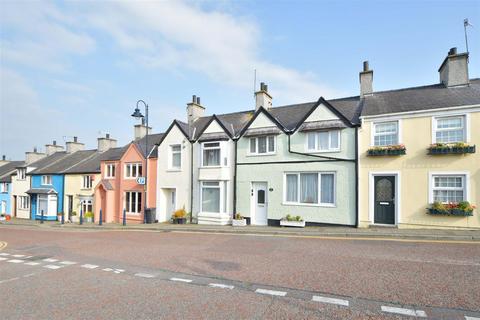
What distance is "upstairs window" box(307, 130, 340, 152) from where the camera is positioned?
15633 mm

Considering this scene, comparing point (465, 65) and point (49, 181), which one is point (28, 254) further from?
point (49, 181)

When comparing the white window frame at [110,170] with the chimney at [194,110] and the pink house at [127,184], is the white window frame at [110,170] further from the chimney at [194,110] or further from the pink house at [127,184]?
the chimney at [194,110]

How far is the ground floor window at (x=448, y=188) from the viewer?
1284cm

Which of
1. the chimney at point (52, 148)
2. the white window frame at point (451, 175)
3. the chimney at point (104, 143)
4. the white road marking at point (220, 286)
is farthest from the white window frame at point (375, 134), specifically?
the chimney at point (52, 148)

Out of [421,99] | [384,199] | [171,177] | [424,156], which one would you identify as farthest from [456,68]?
[171,177]

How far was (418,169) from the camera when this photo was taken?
44.3 ft

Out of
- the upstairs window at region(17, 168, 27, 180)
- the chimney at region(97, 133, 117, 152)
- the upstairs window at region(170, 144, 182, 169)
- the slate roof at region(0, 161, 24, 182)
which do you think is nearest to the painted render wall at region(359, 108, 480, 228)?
the upstairs window at region(170, 144, 182, 169)

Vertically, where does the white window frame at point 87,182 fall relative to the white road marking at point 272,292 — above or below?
above

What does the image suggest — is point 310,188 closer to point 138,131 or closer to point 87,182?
point 138,131

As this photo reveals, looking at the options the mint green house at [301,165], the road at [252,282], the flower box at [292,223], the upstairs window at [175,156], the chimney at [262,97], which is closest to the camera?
the road at [252,282]

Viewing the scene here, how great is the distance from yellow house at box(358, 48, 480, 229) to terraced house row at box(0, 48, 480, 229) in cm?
4

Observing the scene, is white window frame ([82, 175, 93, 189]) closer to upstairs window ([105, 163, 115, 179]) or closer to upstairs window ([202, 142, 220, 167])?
upstairs window ([105, 163, 115, 179])

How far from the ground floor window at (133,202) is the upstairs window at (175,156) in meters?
4.56

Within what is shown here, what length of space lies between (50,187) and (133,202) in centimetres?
1384
